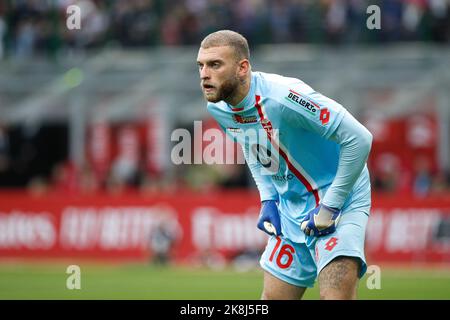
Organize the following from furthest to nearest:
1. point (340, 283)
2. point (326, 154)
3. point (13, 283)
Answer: point (13, 283) → point (326, 154) → point (340, 283)

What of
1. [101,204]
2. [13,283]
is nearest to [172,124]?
[101,204]

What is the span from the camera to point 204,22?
965 inches

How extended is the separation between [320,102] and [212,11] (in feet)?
58.9

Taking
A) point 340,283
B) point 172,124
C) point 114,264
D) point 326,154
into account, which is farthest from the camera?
point 172,124

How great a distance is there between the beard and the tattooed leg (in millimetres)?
1338

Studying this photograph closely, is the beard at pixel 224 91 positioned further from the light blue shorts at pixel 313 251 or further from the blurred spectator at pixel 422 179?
the blurred spectator at pixel 422 179

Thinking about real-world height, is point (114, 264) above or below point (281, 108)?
below

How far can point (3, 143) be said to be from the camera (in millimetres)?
24906

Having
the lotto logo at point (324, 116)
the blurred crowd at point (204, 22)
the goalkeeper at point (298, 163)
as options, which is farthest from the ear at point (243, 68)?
the blurred crowd at point (204, 22)

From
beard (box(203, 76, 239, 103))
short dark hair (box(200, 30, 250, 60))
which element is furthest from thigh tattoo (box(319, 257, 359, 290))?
short dark hair (box(200, 30, 250, 60))

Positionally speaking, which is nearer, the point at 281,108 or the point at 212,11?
the point at 281,108

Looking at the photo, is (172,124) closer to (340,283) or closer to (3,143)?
(3,143)

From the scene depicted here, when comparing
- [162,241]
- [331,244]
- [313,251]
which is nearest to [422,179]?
[162,241]

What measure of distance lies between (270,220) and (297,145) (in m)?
0.64
